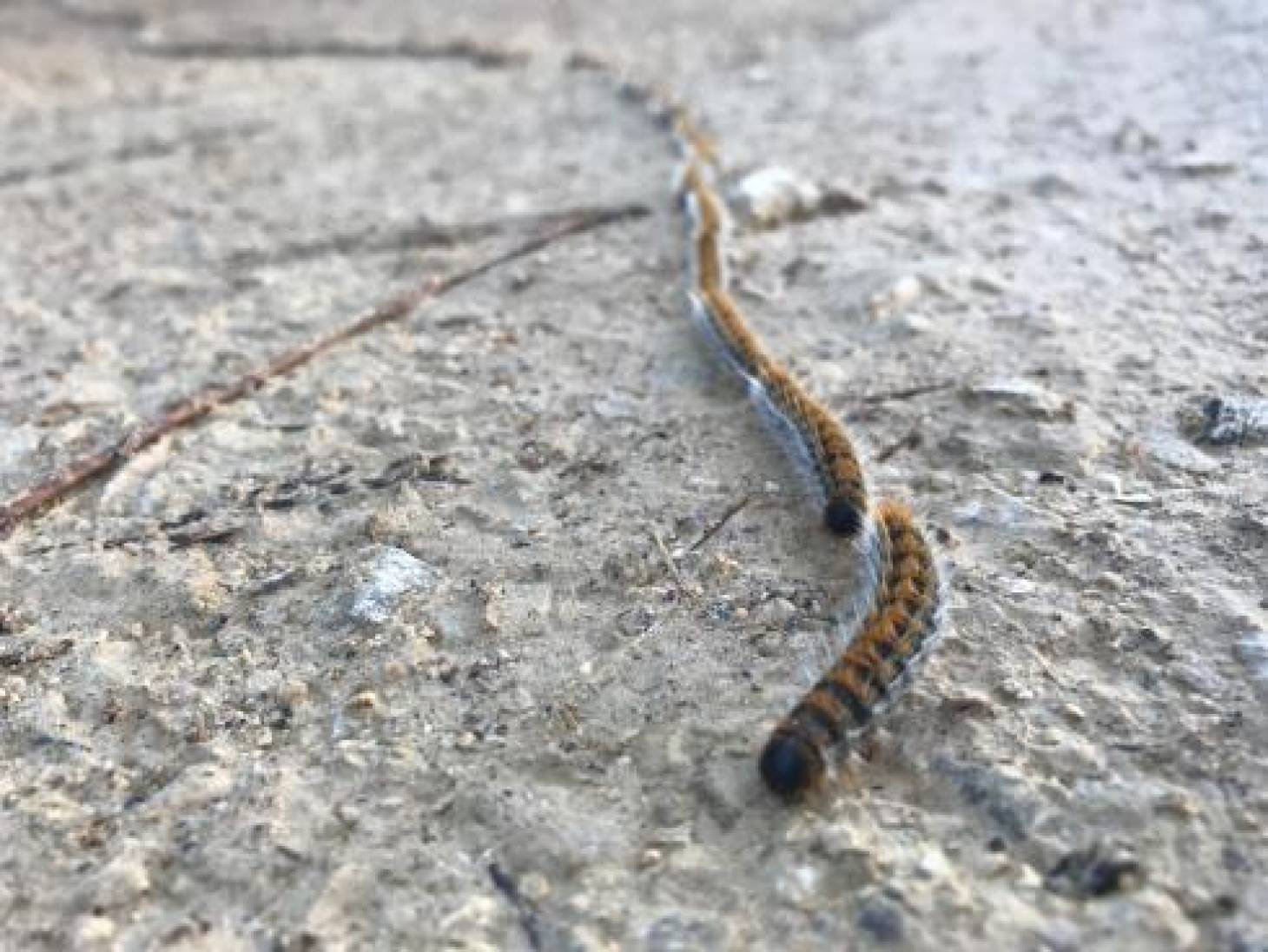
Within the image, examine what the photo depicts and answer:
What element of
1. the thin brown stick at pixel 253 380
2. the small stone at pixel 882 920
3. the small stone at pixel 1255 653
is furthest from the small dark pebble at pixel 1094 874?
the thin brown stick at pixel 253 380

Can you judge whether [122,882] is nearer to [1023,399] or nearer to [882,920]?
[882,920]

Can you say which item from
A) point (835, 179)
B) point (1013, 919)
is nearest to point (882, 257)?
point (835, 179)

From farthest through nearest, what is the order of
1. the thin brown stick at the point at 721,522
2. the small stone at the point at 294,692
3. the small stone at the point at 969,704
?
the thin brown stick at the point at 721,522 → the small stone at the point at 294,692 → the small stone at the point at 969,704

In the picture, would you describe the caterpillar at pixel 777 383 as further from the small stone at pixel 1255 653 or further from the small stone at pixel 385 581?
the small stone at pixel 385 581

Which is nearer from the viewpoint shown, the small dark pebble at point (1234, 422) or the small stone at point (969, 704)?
the small stone at point (969, 704)

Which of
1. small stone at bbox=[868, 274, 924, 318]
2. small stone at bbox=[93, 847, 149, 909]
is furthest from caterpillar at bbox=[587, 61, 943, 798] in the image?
small stone at bbox=[93, 847, 149, 909]

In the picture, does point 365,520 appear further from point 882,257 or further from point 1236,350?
point 1236,350
